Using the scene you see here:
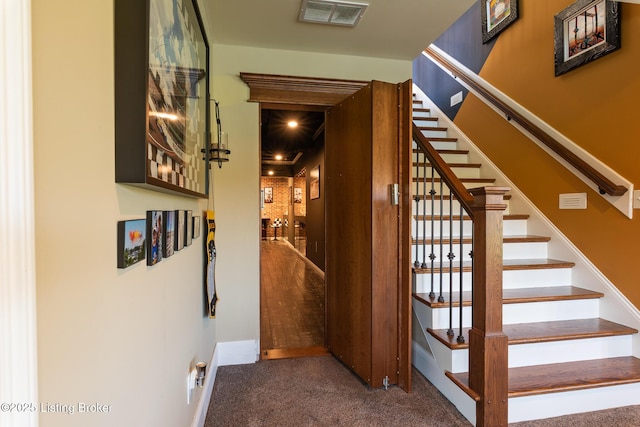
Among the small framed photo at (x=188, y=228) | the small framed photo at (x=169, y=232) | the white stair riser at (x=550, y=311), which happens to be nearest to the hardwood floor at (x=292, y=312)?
the small framed photo at (x=188, y=228)

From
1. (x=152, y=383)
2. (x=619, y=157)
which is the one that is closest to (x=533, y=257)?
(x=619, y=157)

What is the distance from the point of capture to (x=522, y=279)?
7.89 ft

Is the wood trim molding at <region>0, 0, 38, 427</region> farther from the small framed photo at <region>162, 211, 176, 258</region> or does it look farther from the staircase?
the staircase

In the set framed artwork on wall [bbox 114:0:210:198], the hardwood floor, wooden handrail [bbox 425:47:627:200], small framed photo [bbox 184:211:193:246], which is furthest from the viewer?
the hardwood floor

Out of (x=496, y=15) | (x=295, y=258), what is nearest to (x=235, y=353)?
(x=496, y=15)

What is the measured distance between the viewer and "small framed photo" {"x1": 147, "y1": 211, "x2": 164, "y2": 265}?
906mm

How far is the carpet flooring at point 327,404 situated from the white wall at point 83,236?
1.04 metres

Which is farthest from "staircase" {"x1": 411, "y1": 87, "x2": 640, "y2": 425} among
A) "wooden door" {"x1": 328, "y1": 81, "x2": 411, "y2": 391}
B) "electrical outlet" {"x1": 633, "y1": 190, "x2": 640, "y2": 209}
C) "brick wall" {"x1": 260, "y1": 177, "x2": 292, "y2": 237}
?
"brick wall" {"x1": 260, "y1": 177, "x2": 292, "y2": 237}

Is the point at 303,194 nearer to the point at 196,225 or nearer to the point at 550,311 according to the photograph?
the point at 550,311

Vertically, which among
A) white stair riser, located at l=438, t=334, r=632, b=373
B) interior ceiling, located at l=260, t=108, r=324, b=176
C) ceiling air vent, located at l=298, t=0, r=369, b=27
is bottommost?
white stair riser, located at l=438, t=334, r=632, b=373

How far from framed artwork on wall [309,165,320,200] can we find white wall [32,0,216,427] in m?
5.17

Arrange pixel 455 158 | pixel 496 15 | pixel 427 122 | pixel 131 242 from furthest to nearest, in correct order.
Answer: pixel 427 122 < pixel 455 158 < pixel 496 15 < pixel 131 242

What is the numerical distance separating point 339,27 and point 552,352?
252 cm

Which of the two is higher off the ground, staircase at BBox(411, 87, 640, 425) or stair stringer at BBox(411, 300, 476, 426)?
staircase at BBox(411, 87, 640, 425)
